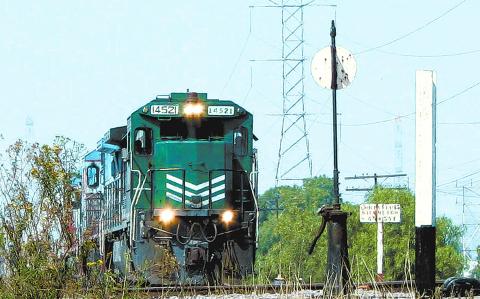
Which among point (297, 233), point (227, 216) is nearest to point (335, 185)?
point (227, 216)

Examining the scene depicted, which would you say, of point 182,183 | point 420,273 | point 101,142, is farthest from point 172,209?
point 420,273

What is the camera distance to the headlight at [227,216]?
19984 mm

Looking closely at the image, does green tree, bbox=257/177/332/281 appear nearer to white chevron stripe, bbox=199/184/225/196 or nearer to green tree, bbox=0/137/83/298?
white chevron stripe, bbox=199/184/225/196

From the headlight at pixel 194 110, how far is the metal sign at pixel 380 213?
8.49 meters

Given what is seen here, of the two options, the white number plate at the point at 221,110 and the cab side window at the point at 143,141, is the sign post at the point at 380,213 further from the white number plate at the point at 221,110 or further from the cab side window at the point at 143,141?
the cab side window at the point at 143,141

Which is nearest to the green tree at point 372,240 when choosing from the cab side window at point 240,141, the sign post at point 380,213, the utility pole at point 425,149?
the sign post at point 380,213

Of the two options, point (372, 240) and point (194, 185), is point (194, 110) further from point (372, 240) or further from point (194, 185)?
point (372, 240)

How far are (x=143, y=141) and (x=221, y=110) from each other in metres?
1.47

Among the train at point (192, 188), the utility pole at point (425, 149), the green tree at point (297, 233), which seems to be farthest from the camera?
the green tree at point (297, 233)

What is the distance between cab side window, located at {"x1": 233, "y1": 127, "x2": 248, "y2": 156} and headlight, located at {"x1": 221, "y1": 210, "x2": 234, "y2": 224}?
1122 mm

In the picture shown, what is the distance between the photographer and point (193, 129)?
2048 centimetres

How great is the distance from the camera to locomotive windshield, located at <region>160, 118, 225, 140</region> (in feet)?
67.2

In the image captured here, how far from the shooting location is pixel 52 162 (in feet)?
46.3

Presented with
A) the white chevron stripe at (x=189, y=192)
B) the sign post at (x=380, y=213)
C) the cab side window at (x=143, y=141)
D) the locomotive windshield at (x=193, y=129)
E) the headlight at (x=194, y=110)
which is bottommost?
the sign post at (x=380, y=213)
